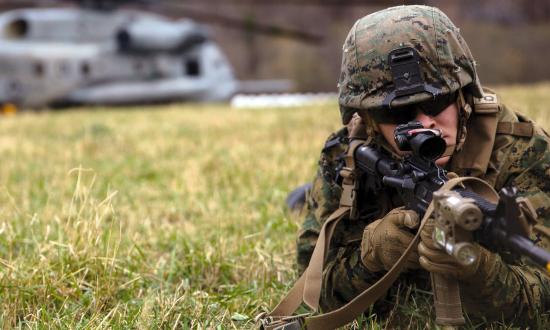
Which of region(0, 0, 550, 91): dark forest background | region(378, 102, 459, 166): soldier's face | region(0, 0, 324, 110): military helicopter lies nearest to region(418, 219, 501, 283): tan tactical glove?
region(378, 102, 459, 166): soldier's face

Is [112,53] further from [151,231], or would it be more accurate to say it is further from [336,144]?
[336,144]

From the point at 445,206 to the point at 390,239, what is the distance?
1.31 ft

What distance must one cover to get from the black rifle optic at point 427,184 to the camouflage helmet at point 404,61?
18cm

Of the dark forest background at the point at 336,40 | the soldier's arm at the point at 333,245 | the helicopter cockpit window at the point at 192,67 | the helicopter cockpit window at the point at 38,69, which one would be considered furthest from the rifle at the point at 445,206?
the dark forest background at the point at 336,40

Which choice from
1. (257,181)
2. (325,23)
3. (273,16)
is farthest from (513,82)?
(257,181)

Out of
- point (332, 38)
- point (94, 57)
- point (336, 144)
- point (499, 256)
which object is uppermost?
point (336, 144)

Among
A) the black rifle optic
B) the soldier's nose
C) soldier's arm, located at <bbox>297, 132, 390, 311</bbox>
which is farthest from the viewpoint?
soldier's arm, located at <bbox>297, 132, 390, 311</bbox>

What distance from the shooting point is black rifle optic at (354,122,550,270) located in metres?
1.53

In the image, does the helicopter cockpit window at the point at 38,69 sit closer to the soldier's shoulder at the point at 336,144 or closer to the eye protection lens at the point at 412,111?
the soldier's shoulder at the point at 336,144

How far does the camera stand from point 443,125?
217 centimetres

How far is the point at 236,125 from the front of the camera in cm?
916

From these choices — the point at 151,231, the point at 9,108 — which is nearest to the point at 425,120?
the point at 151,231

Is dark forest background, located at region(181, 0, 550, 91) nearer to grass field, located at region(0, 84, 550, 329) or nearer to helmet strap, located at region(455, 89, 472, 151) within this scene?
grass field, located at region(0, 84, 550, 329)

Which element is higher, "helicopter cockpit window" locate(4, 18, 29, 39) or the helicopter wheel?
"helicopter cockpit window" locate(4, 18, 29, 39)
